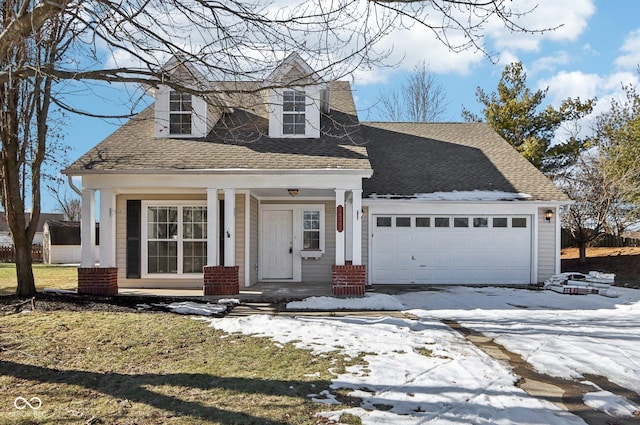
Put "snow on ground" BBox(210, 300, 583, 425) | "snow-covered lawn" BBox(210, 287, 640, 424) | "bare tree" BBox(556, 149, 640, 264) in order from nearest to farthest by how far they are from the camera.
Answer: "snow on ground" BBox(210, 300, 583, 425), "snow-covered lawn" BBox(210, 287, 640, 424), "bare tree" BBox(556, 149, 640, 264)

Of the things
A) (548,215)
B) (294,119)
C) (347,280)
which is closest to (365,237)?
(347,280)

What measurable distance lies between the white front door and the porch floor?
730mm

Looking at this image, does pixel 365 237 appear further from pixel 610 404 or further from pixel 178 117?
pixel 610 404

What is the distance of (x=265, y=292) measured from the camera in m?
11.1

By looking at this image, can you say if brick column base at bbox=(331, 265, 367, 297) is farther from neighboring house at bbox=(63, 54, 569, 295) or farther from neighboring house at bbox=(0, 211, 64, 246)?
neighboring house at bbox=(0, 211, 64, 246)

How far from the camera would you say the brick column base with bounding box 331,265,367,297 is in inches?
409

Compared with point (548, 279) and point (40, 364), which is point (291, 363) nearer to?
point (40, 364)

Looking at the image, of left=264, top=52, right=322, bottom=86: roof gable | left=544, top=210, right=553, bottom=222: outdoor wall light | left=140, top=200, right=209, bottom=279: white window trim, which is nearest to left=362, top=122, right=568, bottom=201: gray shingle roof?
left=544, top=210, right=553, bottom=222: outdoor wall light

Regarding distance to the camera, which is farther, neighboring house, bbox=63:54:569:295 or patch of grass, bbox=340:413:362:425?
neighboring house, bbox=63:54:569:295

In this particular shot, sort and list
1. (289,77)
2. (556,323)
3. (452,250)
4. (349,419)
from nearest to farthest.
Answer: (349,419), (289,77), (556,323), (452,250)

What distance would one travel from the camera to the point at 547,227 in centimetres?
1325

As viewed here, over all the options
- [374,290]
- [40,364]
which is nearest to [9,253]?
[374,290]

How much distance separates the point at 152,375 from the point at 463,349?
12.3 ft

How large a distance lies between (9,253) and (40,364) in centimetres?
3013
